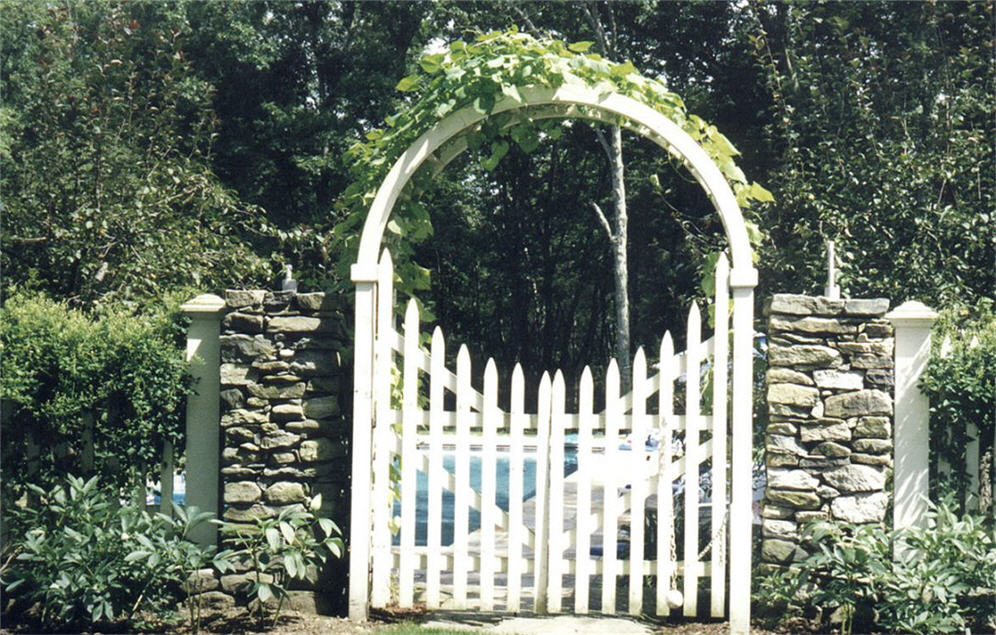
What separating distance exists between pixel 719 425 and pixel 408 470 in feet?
4.94

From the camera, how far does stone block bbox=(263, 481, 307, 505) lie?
461 cm

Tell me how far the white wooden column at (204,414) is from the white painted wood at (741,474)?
2588 millimetres

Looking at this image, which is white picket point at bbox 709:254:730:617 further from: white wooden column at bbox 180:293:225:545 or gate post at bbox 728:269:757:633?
white wooden column at bbox 180:293:225:545

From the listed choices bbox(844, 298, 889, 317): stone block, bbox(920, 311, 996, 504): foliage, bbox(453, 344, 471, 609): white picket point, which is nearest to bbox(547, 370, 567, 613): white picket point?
bbox(453, 344, 471, 609): white picket point

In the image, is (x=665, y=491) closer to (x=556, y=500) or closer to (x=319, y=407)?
(x=556, y=500)

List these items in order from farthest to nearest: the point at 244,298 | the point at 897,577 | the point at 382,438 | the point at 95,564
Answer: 1. the point at 244,298
2. the point at 382,438
3. the point at 95,564
4. the point at 897,577

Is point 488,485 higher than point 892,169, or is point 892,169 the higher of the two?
point 892,169

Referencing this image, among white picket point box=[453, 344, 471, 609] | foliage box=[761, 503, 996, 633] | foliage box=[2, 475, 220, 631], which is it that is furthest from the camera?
white picket point box=[453, 344, 471, 609]

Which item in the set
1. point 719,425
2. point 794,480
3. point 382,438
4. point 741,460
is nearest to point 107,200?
point 382,438

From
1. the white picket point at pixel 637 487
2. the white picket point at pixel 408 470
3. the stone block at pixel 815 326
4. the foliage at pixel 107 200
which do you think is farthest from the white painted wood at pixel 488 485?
the foliage at pixel 107 200

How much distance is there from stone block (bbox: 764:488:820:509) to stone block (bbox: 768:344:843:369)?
0.60 m

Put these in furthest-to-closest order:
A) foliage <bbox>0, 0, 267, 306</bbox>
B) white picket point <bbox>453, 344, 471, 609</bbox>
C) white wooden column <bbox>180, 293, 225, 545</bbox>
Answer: foliage <bbox>0, 0, 267, 306</bbox> < white wooden column <bbox>180, 293, 225, 545</bbox> < white picket point <bbox>453, 344, 471, 609</bbox>

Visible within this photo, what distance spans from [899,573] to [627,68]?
8.69 feet

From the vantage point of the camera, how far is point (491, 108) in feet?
15.0
